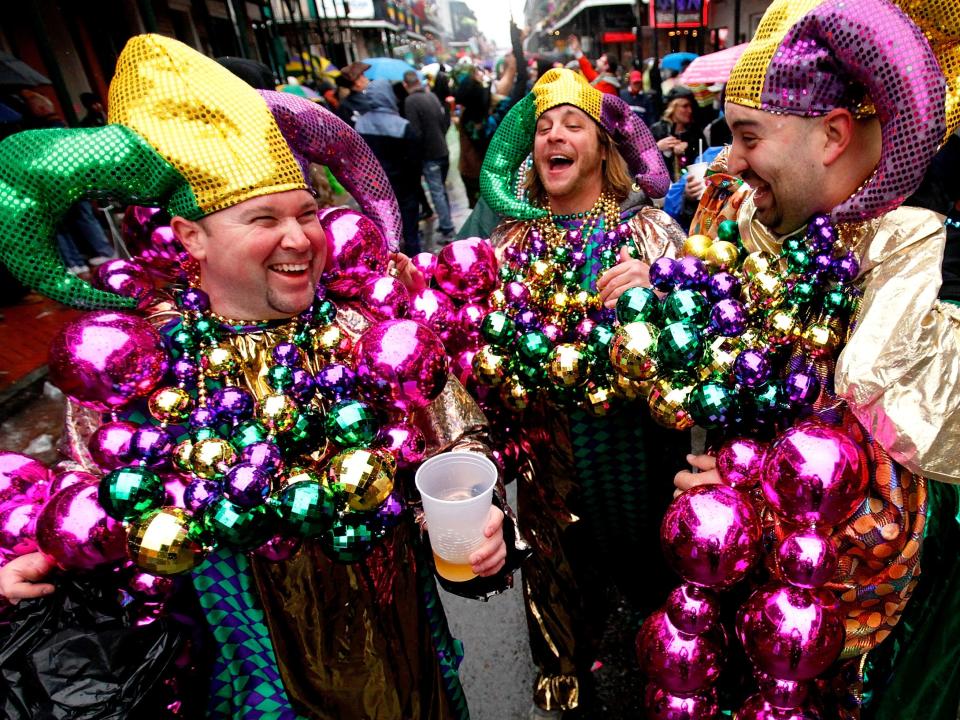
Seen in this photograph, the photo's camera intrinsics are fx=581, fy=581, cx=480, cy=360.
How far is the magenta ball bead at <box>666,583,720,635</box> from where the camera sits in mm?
1275

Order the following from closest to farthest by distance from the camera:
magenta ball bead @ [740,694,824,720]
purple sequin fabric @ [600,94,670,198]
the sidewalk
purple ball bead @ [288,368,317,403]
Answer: magenta ball bead @ [740,694,824,720] → purple ball bead @ [288,368,317,403] → purple sequin fabric @ [600,94,670,198] → the sidewalk


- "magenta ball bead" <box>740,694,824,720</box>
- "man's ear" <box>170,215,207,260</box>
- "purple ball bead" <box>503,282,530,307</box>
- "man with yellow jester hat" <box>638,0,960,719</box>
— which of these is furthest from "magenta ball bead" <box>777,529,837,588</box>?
"man's ear" <box>170,215,207,260</box>

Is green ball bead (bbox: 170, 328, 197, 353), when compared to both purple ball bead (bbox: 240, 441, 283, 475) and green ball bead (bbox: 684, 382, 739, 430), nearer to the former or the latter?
purple ball bead (bbox: 240, 441, 283, 475)

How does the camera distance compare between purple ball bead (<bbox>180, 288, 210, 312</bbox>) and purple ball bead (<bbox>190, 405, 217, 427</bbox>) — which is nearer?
purple ball bead (<bbox>190, 405, 217, 427</bbox>)

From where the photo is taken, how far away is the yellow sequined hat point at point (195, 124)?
1277 millimetres

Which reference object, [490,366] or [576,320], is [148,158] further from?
[576,320]

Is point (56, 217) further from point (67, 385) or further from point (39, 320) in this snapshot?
point (39, 320)

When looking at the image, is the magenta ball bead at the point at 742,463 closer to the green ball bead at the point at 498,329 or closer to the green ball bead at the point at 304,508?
the green ball bead at the point at 498,329

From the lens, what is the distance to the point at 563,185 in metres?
2.13

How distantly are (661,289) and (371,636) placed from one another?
3.87ft

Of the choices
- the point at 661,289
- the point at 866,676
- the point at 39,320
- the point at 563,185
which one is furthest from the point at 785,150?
the point at 39,320

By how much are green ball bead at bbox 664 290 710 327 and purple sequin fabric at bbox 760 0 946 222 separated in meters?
0.34

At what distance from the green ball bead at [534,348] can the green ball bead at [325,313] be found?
0.53m

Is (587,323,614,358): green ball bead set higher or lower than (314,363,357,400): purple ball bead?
lower
